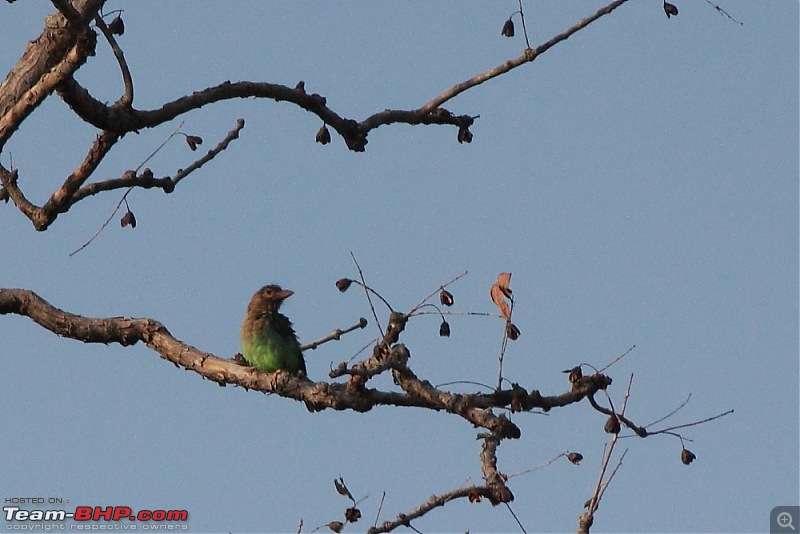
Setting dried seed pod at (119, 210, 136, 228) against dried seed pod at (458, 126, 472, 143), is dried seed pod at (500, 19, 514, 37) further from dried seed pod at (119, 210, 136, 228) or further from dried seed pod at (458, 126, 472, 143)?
dried seed pod at (119, 210, 136, 228)

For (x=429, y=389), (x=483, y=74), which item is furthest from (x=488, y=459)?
(x=483, y=74)

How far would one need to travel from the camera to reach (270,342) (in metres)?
9.94

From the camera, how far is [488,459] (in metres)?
6.05

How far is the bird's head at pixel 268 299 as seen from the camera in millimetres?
10633

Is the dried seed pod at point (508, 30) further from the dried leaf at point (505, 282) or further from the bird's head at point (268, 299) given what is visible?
the bird's head at point (268, 299)

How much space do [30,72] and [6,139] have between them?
0.39m

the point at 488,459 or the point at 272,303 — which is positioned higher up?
the point at 272,303

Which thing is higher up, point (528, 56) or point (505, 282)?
point (528, 56)

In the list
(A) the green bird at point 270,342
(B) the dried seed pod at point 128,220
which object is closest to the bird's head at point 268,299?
(A) the green bird at point 270,342

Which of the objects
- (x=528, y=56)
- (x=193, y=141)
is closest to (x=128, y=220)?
(x=193, y=141)

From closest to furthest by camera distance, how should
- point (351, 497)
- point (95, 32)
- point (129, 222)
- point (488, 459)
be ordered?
point (488, 459) → point (95, 32) → point (351, 497) → point (129, 222)

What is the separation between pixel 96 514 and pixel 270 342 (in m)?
1.89

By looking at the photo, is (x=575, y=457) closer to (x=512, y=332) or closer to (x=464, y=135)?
(x=512, y=332)

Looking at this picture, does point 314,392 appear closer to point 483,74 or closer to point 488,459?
point 488,459
